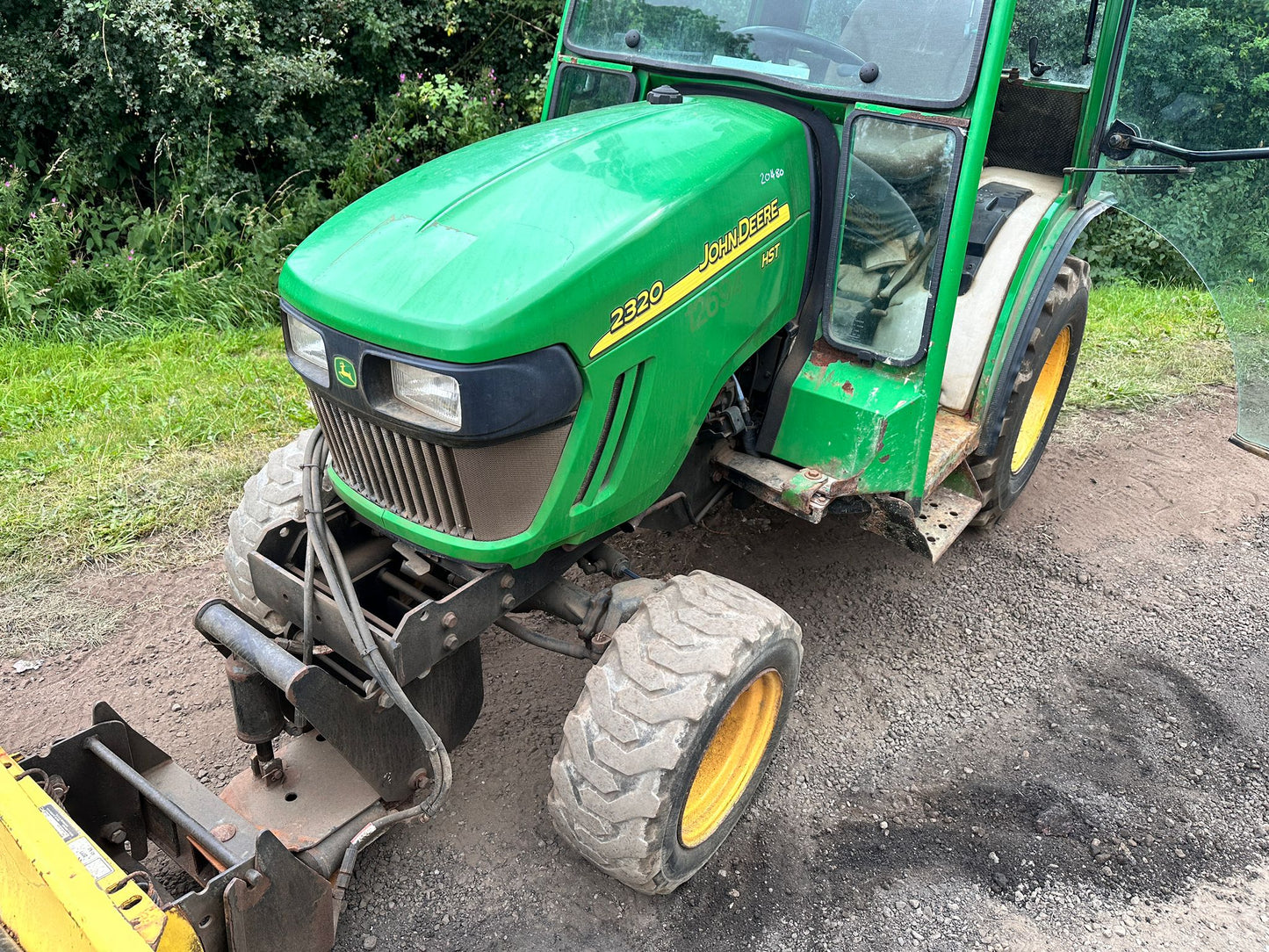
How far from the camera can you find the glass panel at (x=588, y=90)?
3.31 metres

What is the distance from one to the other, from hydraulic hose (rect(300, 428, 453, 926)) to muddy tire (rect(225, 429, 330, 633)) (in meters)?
0.46

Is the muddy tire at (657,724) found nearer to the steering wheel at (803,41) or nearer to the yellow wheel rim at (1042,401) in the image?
the steering wheel at (803,41)

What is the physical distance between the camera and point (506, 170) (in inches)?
102

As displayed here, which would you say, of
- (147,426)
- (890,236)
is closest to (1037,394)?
(890,236)

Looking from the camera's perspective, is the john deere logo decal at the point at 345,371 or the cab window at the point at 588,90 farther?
the cab window at the point at 588,90

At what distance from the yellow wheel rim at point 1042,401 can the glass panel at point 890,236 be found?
5.31ft

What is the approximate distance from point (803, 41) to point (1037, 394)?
7.08 ft

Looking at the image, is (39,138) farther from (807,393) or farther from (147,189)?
(807,393)

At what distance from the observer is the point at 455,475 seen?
7.95ft

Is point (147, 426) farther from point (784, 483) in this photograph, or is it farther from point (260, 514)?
point (784, 483)

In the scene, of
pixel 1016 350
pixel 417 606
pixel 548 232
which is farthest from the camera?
pixel 1016 350

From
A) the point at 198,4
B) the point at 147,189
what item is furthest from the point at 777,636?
the point at 147,189

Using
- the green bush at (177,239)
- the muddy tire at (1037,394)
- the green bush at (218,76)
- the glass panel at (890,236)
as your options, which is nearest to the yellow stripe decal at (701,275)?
the glass panel at (890,236)

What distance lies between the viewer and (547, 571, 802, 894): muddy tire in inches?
98.4
